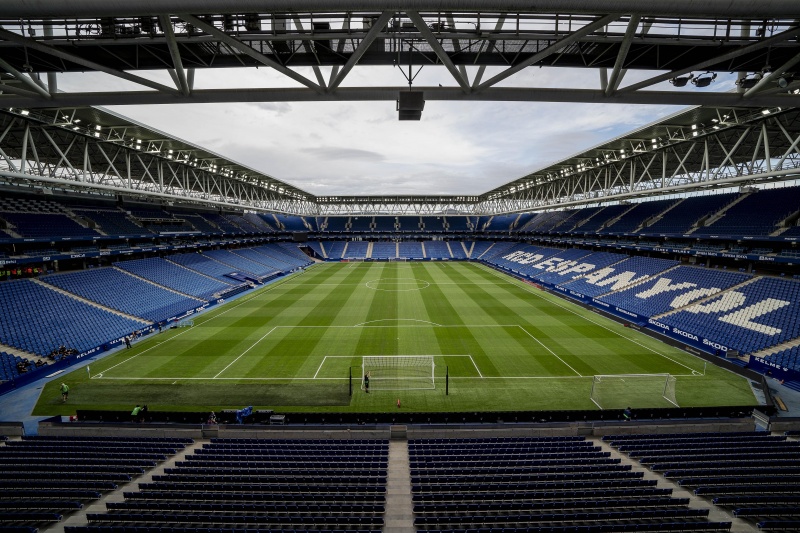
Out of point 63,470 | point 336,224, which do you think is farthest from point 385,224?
point 63,470

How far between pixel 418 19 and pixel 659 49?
20.2ft

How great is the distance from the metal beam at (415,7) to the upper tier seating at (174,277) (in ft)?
123

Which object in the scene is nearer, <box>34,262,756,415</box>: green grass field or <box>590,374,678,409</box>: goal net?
<box>590,374,678,409</box>: goal net

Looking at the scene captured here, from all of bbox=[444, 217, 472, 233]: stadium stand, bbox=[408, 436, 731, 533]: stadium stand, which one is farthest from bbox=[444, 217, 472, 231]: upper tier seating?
bbox=[408, 436, 731, 533]: stadium stand

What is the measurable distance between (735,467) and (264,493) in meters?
13.0

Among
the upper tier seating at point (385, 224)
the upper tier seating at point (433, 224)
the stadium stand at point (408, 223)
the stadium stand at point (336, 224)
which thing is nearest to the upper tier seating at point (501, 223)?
the upper tier seating at point (433, 224)

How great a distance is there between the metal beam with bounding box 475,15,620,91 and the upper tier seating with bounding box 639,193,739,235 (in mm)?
38383

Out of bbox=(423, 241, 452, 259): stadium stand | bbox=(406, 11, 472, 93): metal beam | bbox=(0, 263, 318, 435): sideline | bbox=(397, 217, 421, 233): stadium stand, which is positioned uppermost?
bbox=(397, 217, 421, 233): stadium stand

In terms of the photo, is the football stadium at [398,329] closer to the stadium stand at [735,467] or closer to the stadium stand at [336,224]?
the stadium stand at [735,467]

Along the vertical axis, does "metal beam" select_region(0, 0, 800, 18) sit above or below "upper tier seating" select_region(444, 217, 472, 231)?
below

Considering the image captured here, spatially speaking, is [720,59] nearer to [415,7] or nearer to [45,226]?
[415,7]

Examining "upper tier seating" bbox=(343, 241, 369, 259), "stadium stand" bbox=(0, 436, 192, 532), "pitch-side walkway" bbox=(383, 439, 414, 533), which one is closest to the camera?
"pitch-side walkway" bbox=(383, 439, 414, 533)

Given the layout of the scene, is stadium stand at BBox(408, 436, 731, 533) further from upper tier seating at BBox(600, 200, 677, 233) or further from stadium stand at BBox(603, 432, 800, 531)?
upper tier seating at BBox(600, 200, 677, 233)

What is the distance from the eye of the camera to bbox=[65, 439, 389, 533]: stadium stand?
7520 mm
